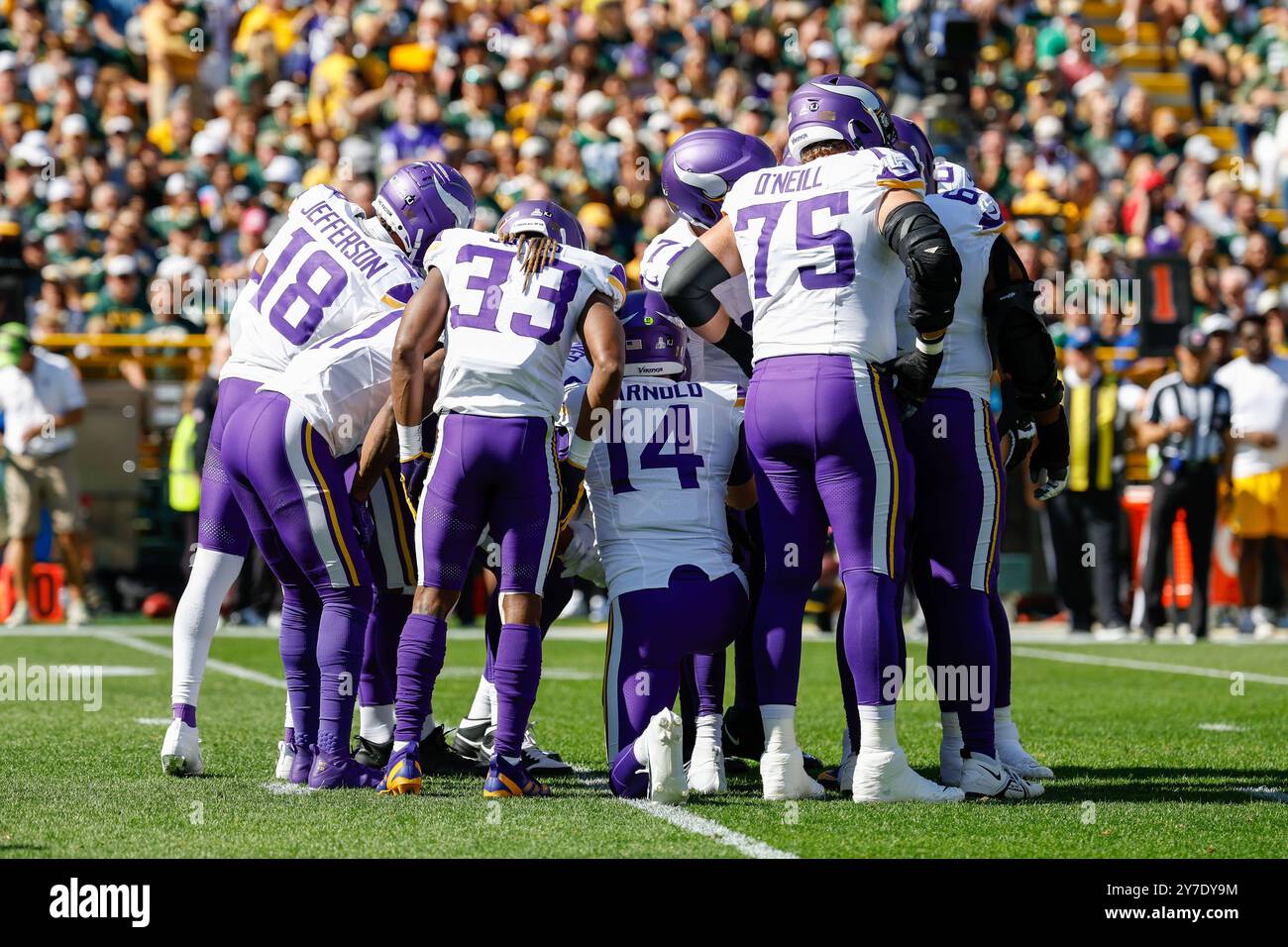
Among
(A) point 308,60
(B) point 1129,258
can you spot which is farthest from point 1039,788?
(A) point 308,60

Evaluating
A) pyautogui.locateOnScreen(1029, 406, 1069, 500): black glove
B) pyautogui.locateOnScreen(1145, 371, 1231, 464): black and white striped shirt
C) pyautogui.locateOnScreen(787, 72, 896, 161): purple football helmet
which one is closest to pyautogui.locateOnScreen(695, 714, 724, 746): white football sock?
pyautogui.locateOnScreen(1029, 406, 1069, 500): black glove

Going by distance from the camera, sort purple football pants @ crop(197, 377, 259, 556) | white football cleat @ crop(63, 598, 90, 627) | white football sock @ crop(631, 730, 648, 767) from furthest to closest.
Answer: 1. white football cleat @ crop(63, 598, 90, 627)
2. purple football pants @ crop(197, 377, 259, 556)
3. white football sock @ crop(631, 730, 648, 767)

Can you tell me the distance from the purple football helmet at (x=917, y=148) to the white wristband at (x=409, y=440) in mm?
1894

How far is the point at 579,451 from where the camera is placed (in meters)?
6.29

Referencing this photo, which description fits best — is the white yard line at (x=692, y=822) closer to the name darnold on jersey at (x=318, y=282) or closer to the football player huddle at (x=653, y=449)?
the football player huddle at (x=653, y=449)

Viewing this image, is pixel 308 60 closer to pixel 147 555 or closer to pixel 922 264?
pixel 147 555

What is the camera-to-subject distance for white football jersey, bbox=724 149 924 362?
19.9 ft

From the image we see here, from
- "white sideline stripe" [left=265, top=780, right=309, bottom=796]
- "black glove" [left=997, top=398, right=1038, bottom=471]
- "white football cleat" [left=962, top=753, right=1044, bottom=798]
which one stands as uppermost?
"black glove" [left=997, top=398, right=1038, bottom=471]

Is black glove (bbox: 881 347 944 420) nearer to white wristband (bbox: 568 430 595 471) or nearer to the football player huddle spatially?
the football player huddle

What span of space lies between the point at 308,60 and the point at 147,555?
227 inches

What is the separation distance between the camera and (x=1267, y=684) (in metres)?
10.3

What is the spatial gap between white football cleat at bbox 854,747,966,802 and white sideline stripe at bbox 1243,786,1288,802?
42.4 inches
